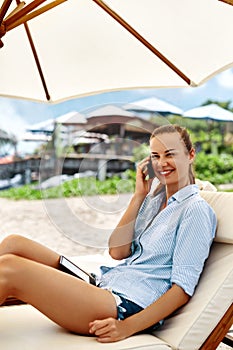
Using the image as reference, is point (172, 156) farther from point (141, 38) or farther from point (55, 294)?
point (141, 38)

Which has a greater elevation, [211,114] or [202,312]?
[211,114]

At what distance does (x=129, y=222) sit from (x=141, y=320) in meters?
0.46

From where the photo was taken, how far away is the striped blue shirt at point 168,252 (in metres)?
2.08

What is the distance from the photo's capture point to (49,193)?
2.43 m

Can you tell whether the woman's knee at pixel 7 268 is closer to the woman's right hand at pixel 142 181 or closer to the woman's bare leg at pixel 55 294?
the woman's bare leg at pixel 55 294

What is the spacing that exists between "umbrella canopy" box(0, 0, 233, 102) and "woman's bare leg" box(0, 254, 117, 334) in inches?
50.4

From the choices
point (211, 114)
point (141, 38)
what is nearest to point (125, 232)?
point (141, 38)

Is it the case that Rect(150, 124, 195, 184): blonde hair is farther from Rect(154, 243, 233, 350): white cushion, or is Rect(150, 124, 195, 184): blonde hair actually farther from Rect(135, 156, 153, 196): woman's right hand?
Rect(154, 243, 233, 350): white cushion

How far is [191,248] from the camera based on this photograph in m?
2.08

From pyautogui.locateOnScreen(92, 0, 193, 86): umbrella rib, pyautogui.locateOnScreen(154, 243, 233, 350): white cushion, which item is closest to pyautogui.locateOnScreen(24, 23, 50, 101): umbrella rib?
pyautogui.locateOnScreen(92, 0, 193, 86): umbrella rib

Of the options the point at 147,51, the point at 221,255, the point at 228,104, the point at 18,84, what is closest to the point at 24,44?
the point at 18,84

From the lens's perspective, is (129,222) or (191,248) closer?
(191,248)

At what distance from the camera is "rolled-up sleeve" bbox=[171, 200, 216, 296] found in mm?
2062

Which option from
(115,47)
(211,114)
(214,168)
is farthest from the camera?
(214,168)
